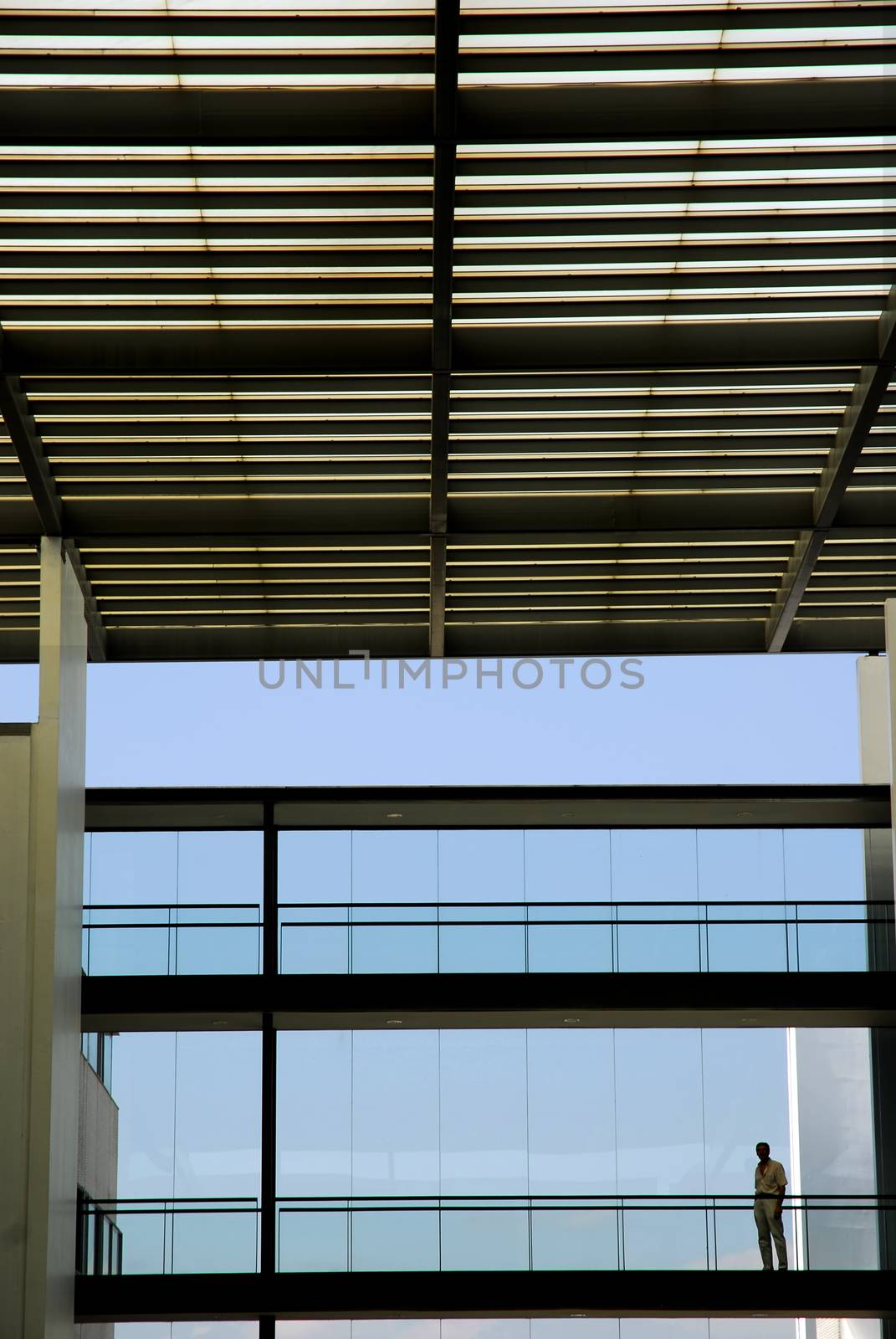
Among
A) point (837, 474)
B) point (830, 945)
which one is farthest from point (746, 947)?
point (837, 474)

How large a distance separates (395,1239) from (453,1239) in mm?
717

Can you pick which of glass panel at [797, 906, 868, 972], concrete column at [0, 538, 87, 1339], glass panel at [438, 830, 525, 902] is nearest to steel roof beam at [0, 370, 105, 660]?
concrete column at [0, 538, 87, 1339]

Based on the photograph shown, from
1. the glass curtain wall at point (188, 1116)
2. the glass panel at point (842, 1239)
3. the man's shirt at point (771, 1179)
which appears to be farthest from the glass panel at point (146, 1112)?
the glass panel at point (842, 1239)

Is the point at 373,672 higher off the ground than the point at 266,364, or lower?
higher

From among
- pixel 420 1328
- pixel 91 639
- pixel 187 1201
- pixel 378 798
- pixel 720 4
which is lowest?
pixel 420 1328

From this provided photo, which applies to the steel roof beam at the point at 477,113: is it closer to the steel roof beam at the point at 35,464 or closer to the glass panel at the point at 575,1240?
the steel roof beam at the point at 35,464

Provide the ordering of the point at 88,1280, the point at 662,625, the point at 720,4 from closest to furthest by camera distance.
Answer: the point at 720,4 → the point at 88,1280 → the point at 662,625

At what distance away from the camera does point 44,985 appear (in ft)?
51.5

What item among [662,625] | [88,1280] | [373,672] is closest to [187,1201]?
[88,1280]

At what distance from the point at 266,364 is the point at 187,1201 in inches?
447

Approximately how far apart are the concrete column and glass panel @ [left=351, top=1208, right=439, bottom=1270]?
4.41 m

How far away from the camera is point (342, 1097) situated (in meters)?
24.4

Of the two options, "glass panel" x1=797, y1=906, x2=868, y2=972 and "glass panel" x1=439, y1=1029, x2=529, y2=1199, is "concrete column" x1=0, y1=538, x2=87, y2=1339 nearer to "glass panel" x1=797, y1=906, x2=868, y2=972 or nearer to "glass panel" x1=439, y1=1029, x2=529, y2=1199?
"glass panel" x1=439, y1=1029, x2=529, y2=1199

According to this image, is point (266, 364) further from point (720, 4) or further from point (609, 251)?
point (720, 4)
